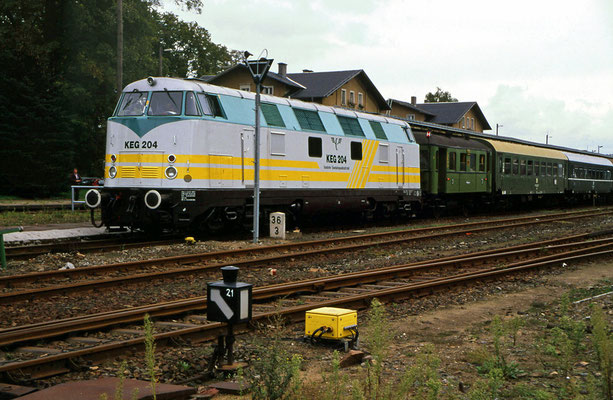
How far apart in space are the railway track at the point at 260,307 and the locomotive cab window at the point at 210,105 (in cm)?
599

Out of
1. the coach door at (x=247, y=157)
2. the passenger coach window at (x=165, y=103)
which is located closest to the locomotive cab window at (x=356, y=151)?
the coach door at (x=247, y=157)

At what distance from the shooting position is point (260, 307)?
27.3ft

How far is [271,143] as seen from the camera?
16.5 m

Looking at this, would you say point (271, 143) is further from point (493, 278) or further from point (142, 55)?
point (142, 55)

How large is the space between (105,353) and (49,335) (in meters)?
0.95

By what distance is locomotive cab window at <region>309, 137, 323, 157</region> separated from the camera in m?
17.6

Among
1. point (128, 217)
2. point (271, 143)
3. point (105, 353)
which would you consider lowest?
point (105, 353)

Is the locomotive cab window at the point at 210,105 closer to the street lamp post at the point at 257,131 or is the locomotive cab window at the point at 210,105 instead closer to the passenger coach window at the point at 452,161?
the street lamp post at the point at 257,131

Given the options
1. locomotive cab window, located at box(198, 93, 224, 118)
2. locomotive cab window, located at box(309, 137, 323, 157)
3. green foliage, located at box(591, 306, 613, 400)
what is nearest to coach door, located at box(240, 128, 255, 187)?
locomotive cab window, located at box(198, 93, 224, 118)

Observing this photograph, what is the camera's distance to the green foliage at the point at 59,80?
33.2m

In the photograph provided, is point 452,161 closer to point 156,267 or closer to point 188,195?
point 188,195

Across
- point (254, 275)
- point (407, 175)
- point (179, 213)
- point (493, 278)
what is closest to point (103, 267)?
point (254, 275)

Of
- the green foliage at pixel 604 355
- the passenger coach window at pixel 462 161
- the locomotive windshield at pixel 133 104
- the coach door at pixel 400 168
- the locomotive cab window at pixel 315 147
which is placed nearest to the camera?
the green foliage at pixel 604 355

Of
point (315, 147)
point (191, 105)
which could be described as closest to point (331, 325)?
point (191, 105)
